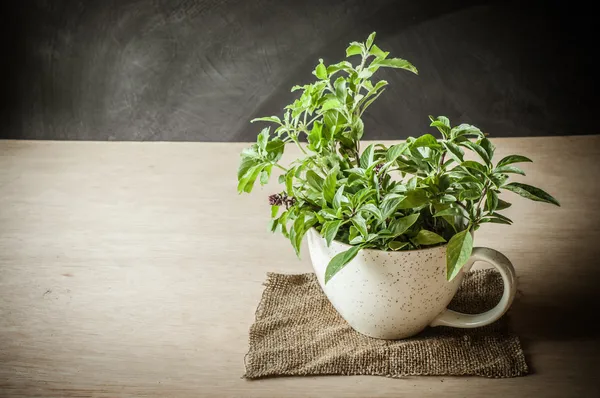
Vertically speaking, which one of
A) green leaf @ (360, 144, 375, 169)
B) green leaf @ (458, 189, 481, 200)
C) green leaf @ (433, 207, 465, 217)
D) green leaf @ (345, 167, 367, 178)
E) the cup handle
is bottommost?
the cup handle

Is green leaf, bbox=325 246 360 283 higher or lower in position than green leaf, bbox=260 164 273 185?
lower

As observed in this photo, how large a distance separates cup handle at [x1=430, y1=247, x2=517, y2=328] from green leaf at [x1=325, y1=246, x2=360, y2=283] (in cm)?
14

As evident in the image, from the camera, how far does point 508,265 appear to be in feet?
→ 2.32

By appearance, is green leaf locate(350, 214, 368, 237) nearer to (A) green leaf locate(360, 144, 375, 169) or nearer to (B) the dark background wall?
(A) green leaf locate(360, 144, 375, 169)

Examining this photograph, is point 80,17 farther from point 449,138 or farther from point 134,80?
point 449,138

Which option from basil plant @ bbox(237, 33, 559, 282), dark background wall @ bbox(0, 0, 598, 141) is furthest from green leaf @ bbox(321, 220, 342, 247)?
dark background wall @ bbox(0, 0, 598, 141)

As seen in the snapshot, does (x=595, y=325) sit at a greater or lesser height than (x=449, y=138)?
lesser

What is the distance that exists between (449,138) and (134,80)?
1.13 metres

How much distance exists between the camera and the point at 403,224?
26.1 inches

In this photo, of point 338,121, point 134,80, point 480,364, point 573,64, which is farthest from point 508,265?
point 134,80

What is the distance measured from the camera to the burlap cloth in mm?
685

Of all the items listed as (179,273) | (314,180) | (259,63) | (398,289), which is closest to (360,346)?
(398,289)

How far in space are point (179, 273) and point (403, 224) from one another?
14.1 inches

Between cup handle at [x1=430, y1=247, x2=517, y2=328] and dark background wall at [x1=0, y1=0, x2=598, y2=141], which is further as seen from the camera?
dark background wall at [x1=0, y1=0, x2=598, y2=141]
